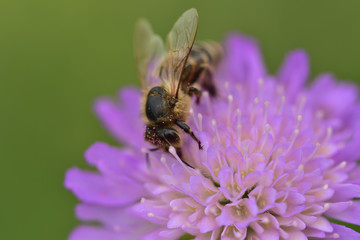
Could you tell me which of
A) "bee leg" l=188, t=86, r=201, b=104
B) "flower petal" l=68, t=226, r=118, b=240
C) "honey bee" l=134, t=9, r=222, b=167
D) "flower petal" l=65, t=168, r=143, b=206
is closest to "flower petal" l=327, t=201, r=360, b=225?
"honey bee" l=134, t=9, r=222, b=167

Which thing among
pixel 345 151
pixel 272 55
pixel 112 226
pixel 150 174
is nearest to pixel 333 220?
pixel 345 151

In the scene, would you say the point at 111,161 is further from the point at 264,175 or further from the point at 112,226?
the point at 264,175

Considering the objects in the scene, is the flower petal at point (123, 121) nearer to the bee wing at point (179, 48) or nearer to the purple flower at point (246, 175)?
the purple flower at point (246, 175)

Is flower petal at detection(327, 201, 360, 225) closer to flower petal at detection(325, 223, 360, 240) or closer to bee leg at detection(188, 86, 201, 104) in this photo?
flower petal at detection(325, 223, 360, 240)

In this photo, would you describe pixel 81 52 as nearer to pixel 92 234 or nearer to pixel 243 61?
pixel 243 61

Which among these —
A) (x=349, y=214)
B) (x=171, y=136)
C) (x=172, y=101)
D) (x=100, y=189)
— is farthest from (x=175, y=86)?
(x=349, y=214)

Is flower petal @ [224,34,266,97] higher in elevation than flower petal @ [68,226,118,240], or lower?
higher

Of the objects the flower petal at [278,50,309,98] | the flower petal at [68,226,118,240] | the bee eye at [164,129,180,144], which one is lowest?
the flower petal at [68,226,118,240]
